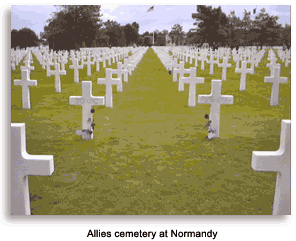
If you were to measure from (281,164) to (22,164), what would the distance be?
2.19 meters

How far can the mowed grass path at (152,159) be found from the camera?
3.63 meters

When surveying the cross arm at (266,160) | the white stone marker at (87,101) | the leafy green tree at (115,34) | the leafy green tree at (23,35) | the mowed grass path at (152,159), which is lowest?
the mowed grass path at (152,159)

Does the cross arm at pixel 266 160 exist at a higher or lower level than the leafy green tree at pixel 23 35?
lower

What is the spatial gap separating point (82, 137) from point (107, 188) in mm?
2216

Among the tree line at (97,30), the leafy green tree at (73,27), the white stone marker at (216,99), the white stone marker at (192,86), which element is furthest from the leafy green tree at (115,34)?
the white stone marker at (216,99)

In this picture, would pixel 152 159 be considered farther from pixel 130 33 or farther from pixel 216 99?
pixel 130 33

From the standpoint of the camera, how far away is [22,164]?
9.89 ft

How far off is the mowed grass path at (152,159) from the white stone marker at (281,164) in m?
0.36

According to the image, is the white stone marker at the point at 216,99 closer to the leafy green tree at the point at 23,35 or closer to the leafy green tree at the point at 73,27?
the leafy green tree at the point at 73,27

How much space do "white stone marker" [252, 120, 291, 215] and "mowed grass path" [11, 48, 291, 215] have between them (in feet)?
1.17

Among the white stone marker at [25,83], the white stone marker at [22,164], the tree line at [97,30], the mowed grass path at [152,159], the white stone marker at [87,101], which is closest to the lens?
the white stone marker at [22,164]

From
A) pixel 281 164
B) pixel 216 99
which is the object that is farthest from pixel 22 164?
pixel 216 99

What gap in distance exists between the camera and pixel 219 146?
564cm
